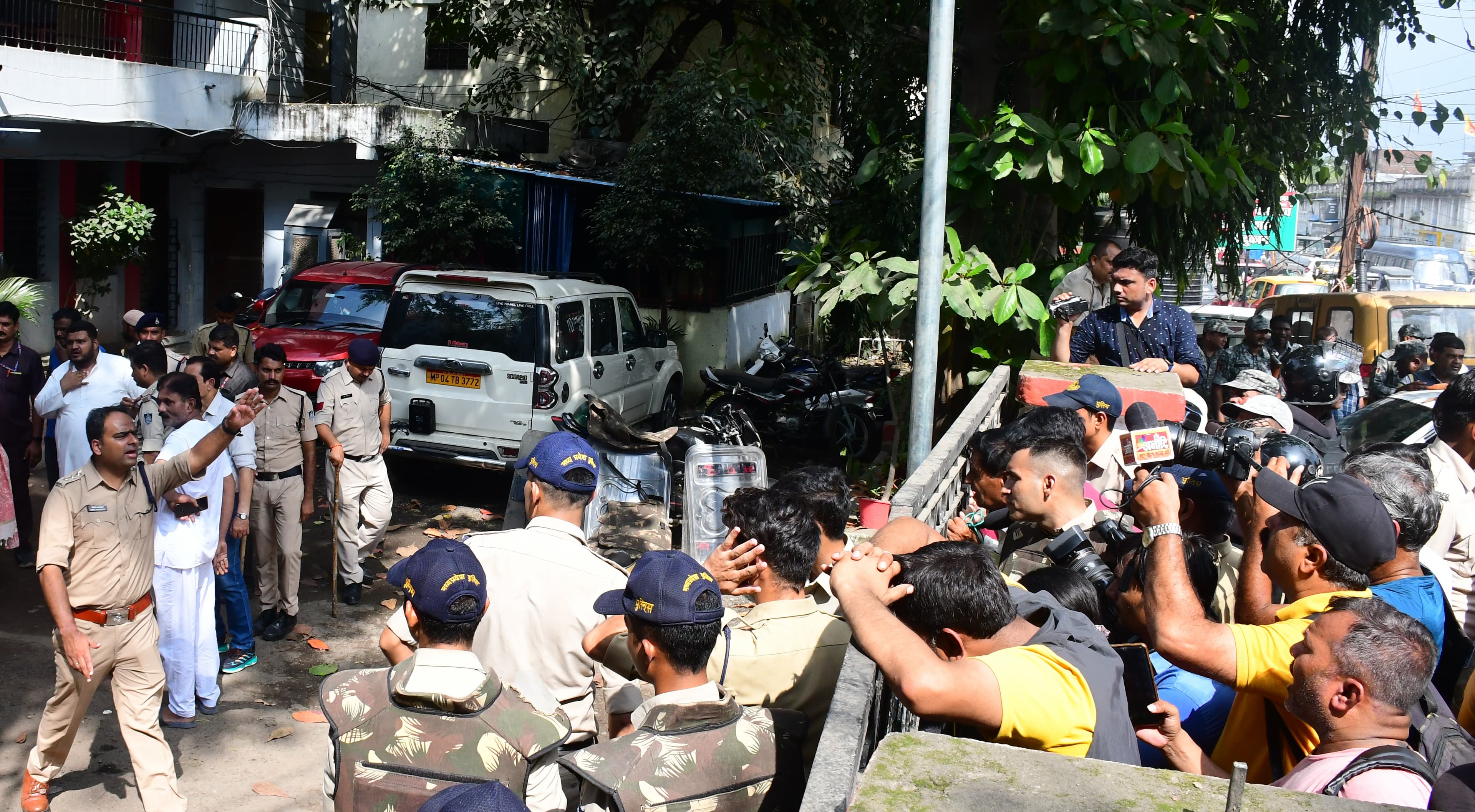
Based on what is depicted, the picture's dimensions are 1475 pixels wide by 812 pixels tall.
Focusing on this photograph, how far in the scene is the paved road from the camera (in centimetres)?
492

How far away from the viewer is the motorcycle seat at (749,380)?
40.1 feet

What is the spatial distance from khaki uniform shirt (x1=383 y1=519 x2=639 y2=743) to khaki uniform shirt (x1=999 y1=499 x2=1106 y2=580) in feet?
4.82

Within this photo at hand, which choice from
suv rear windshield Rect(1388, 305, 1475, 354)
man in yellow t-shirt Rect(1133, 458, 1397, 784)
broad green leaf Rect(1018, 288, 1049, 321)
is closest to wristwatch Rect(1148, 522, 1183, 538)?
man in yellow t-shirt Rect(1133, 458, 1397, 784)

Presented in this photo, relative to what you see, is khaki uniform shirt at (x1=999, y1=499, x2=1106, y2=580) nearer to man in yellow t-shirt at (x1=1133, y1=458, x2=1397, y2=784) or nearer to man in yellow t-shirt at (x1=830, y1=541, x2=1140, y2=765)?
man in yellow t-shirt at (x1=1133, y1=458, x2=1397, y2=784)

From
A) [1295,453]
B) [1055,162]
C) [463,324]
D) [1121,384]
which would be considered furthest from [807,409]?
[1295,453]

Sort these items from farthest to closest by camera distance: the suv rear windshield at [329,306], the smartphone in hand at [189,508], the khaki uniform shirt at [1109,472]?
the suv rear windshield at [329,306] → the smartphone in hand at [189,508] → the khaki uniform shirt at [1109,472]

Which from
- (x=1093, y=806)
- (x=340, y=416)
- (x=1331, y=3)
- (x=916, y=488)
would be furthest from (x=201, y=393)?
(x=1331, y=3)

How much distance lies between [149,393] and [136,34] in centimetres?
1317

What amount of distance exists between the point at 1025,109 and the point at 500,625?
559 cm

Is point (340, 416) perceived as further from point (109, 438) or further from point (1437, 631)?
point (1437, 631)

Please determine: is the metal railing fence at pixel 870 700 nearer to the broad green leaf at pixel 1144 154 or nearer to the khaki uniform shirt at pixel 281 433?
the broad green leaf at pixel 1144 154

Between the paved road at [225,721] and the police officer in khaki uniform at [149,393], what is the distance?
1.33 meters

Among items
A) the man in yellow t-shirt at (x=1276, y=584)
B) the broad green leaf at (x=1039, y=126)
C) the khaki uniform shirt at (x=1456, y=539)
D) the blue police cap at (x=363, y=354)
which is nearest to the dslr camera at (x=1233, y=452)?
the man in yellow t-shirt at (x=1276, y=584)

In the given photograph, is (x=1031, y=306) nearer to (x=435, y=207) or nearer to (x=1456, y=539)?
(x=1456, y=539)
